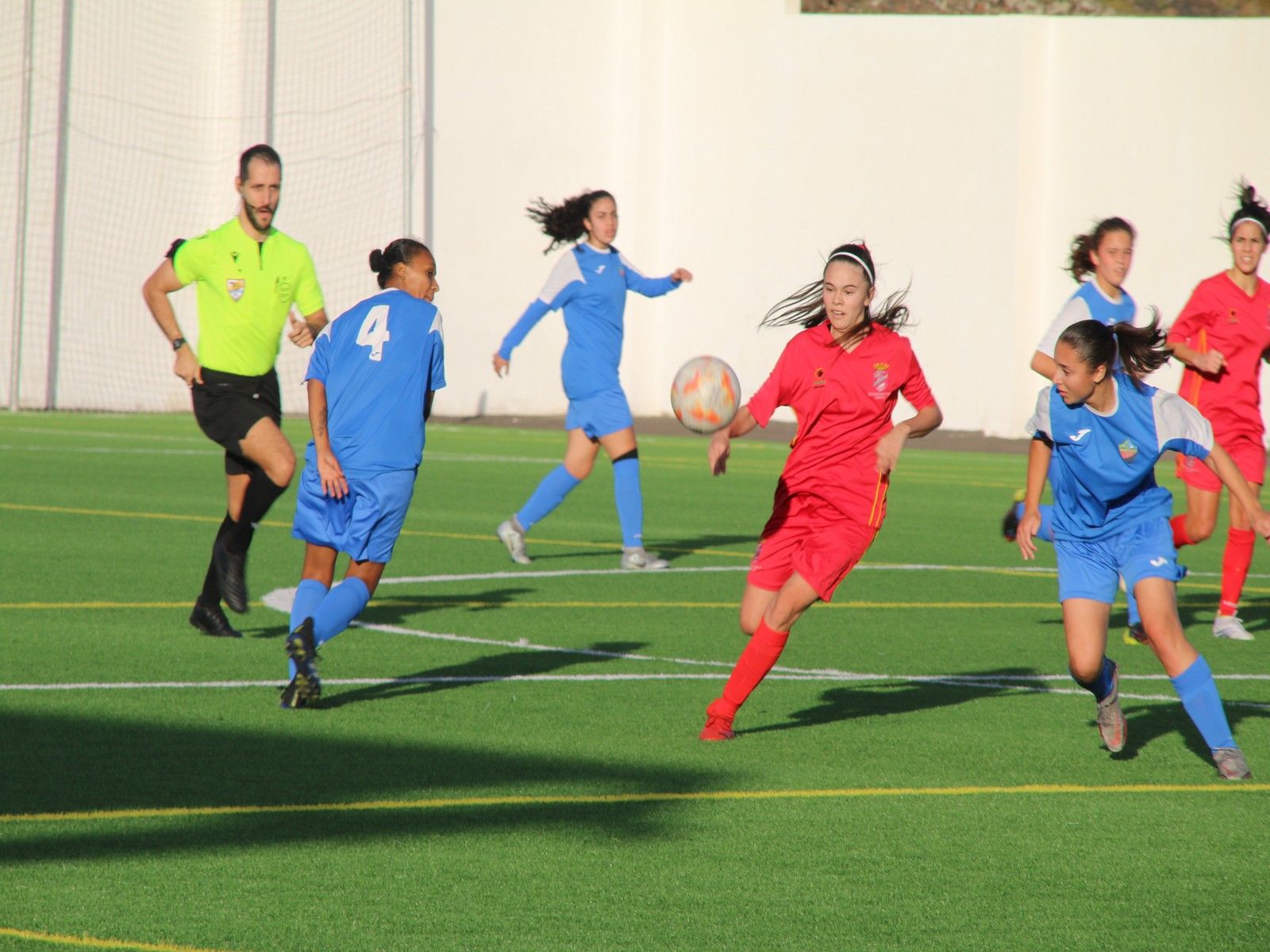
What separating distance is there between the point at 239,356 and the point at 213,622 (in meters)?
1.28

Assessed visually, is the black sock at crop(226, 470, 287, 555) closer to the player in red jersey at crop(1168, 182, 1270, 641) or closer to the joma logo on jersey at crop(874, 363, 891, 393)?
the joma logo on jersey at crop(874, 363, 891, 393)

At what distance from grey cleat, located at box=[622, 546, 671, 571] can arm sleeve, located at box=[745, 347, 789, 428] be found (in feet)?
15.7

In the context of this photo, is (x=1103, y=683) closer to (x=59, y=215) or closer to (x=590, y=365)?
(x=590, y=365)

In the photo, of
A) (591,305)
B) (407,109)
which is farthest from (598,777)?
(407,109)

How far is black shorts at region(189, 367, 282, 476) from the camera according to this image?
26.3 ft

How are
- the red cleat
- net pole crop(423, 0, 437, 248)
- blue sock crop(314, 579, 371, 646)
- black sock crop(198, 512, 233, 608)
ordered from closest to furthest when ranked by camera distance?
the red cleat → blue sock crop(314, 579, 371, 646) → black sock crop(198, 512, 233, 608) → net pole crop(423, 0, 437, 248)

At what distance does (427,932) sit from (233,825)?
104 centimetres

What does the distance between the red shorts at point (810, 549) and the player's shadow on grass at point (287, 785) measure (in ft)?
2.88

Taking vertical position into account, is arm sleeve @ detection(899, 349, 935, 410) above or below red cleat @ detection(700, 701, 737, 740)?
above

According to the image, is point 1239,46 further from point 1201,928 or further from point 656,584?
point 1201,928

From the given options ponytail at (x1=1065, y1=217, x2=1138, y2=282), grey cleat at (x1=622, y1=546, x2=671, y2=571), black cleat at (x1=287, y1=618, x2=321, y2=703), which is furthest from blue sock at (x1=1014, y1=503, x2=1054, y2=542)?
grey cleat at (x1=622, y1=546, x2=671, y2=571)

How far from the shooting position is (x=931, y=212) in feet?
85.3

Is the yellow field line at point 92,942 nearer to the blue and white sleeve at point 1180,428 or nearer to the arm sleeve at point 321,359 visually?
the arm sleeve at point 321,359

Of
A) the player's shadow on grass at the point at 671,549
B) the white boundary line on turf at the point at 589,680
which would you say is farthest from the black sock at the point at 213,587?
the player's shadow on grass at the point at 671,549
